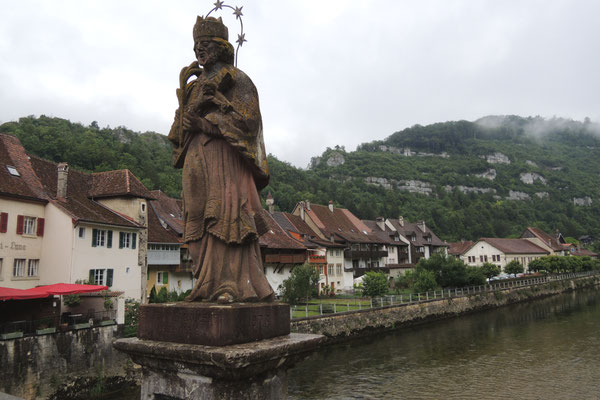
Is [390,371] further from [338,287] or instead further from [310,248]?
[338,287]

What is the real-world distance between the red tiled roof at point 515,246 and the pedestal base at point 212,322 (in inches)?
3248

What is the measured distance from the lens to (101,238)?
26.7 m

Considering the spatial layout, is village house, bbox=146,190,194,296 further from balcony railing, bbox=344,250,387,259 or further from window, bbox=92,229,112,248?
balcony railing, bbox=344,250,387,259

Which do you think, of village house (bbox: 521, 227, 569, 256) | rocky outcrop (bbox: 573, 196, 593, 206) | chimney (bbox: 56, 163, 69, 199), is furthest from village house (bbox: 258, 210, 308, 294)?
rocky outcrop (bbox: 573, 196, 593, 206)

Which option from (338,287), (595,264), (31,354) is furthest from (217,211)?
(595,264)

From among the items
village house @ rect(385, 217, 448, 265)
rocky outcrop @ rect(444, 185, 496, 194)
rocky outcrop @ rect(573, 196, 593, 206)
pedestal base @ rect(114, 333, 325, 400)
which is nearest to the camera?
pedestal base @ rect(114, 333, 325, 400)

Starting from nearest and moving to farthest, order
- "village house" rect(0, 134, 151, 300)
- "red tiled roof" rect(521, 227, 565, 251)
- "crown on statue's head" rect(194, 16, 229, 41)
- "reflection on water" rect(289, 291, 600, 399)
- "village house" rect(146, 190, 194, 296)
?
"crown on statue's head" rect(194, 16, 229, 41), "reflection on water" rect(289, 291, 600, 399), "village house" rect(0, 134, 151, 300), "village house" rect(146, 190, 194, 296), "red tiled roof" rect(521, 227, 565, 251)

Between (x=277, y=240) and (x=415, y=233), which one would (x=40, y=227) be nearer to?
(x=277, y=240)

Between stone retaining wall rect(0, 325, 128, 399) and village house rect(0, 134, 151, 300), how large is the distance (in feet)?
18.0

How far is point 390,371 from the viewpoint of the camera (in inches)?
878

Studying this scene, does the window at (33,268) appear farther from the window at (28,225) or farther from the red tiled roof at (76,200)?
the red tiled roof at (76,200)

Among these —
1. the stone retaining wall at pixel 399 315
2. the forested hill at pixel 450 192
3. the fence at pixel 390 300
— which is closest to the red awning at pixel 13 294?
the stone retaining wall at pixel 399 315

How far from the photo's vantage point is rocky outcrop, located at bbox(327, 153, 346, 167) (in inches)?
6496

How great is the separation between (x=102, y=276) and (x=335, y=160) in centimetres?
14435
